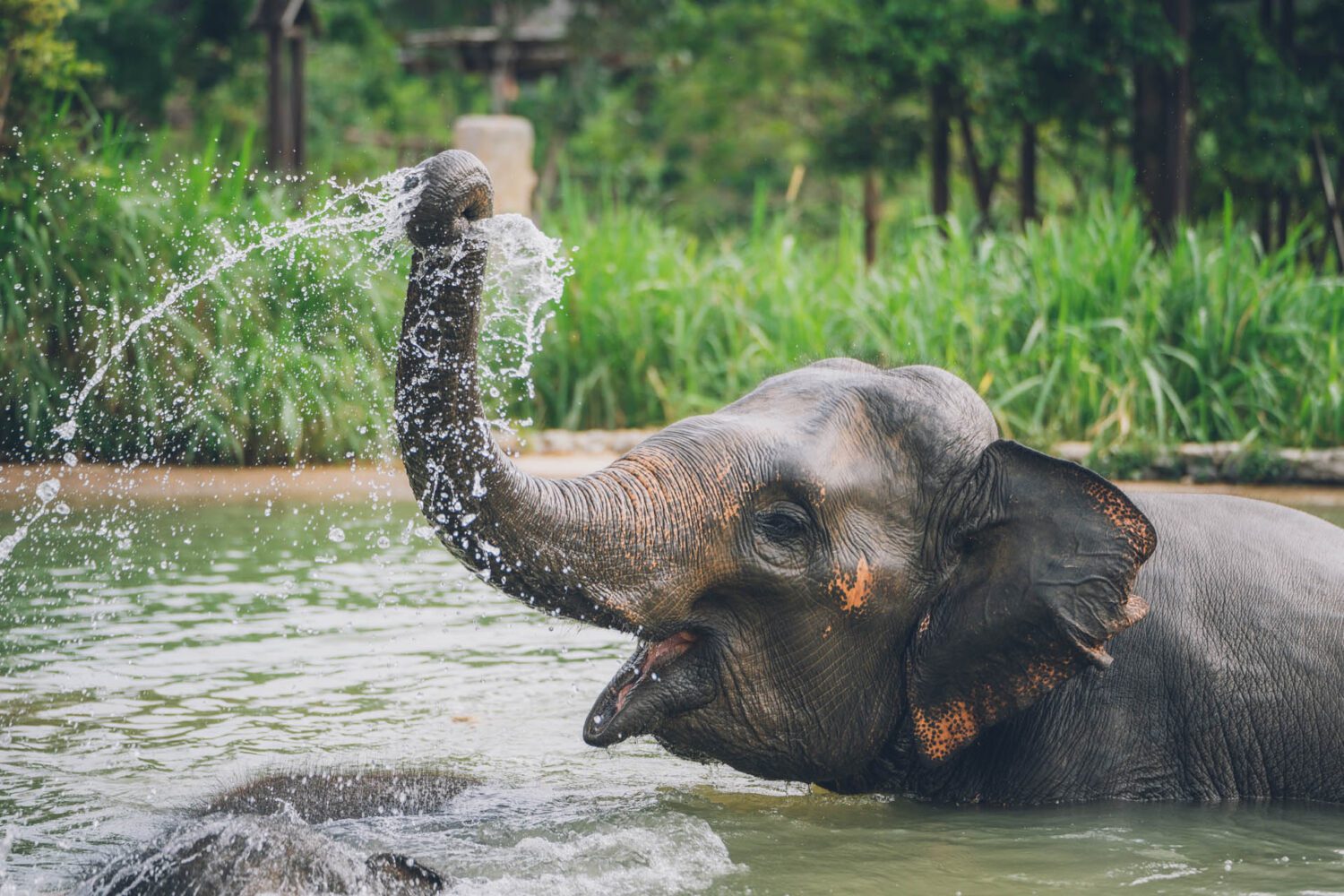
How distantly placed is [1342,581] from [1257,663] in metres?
0.30

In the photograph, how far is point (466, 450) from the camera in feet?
10.4

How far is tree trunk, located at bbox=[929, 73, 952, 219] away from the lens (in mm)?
17453

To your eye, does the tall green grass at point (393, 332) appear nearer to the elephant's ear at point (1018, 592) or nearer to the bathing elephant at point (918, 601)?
the bathing elephant at point (918, 601)

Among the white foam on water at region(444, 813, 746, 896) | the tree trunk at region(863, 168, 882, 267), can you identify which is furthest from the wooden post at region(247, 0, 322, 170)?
the white foam on water at region(444, 813, 746, 896)

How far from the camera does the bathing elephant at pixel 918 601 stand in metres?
3.57

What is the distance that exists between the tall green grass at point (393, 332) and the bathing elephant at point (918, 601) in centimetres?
713

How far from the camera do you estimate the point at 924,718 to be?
12.6ft

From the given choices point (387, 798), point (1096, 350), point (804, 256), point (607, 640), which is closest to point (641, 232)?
point (804, 256)

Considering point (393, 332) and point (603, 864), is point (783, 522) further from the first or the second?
point (393, 332)

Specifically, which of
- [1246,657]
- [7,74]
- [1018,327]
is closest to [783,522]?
[1246,657]

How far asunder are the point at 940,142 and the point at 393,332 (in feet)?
24.9

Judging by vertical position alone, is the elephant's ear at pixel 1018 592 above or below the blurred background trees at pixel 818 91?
below

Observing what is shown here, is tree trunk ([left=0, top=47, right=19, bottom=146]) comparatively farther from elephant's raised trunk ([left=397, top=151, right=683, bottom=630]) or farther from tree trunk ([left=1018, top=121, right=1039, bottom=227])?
elephant's raised trunk ([left=397, top=151, right=683, bottom=630])

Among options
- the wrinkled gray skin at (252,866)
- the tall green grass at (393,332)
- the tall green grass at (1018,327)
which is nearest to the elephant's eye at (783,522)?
the wrinkled gray skin at (252,866)
